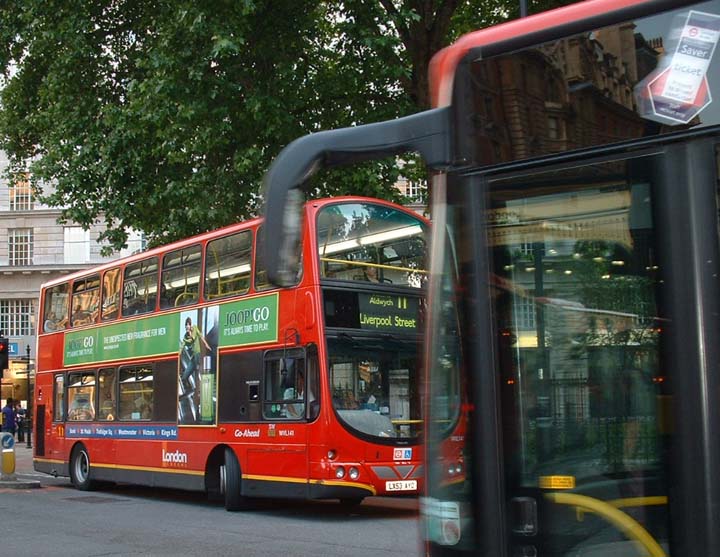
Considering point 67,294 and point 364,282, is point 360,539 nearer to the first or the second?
point 364,282

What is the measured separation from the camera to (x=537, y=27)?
3.62 metres

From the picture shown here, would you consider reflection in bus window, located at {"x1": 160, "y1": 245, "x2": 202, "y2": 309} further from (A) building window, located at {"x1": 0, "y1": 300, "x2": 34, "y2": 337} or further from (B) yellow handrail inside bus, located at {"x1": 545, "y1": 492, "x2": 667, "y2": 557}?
(A) building window, located at {"x1": 0, "y1": 300, "x2": 34, "y2": 337}

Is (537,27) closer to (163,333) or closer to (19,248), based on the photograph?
(163,333)

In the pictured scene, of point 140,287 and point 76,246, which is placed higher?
point 76,246

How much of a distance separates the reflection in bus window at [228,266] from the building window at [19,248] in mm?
38325

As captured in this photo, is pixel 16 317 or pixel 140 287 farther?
pixel 16 317

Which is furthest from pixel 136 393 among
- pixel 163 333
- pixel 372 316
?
pixel 372 316

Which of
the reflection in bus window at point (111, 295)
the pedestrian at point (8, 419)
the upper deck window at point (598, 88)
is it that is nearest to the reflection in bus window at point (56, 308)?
the reflection in bus window at point (111, 295)

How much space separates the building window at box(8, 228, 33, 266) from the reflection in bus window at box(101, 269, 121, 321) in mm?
34351

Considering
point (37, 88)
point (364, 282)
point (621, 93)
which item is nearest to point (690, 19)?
point (621, 93)

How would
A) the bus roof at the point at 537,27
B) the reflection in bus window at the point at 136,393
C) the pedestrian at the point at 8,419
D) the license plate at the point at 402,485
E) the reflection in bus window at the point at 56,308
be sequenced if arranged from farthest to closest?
the pedestrian at the point at 8,419
the reflection in bus window at the point at 56,308
the reflection in bus window at the point at 136,393
the license plate at the point at 402,485
the bus roof at the point at 537,27

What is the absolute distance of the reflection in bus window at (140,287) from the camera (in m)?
17.5

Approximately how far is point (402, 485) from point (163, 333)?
5.34m

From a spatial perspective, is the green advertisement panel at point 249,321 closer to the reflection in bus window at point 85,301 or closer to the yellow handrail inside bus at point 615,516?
the reflection in bus window at point 85,301
